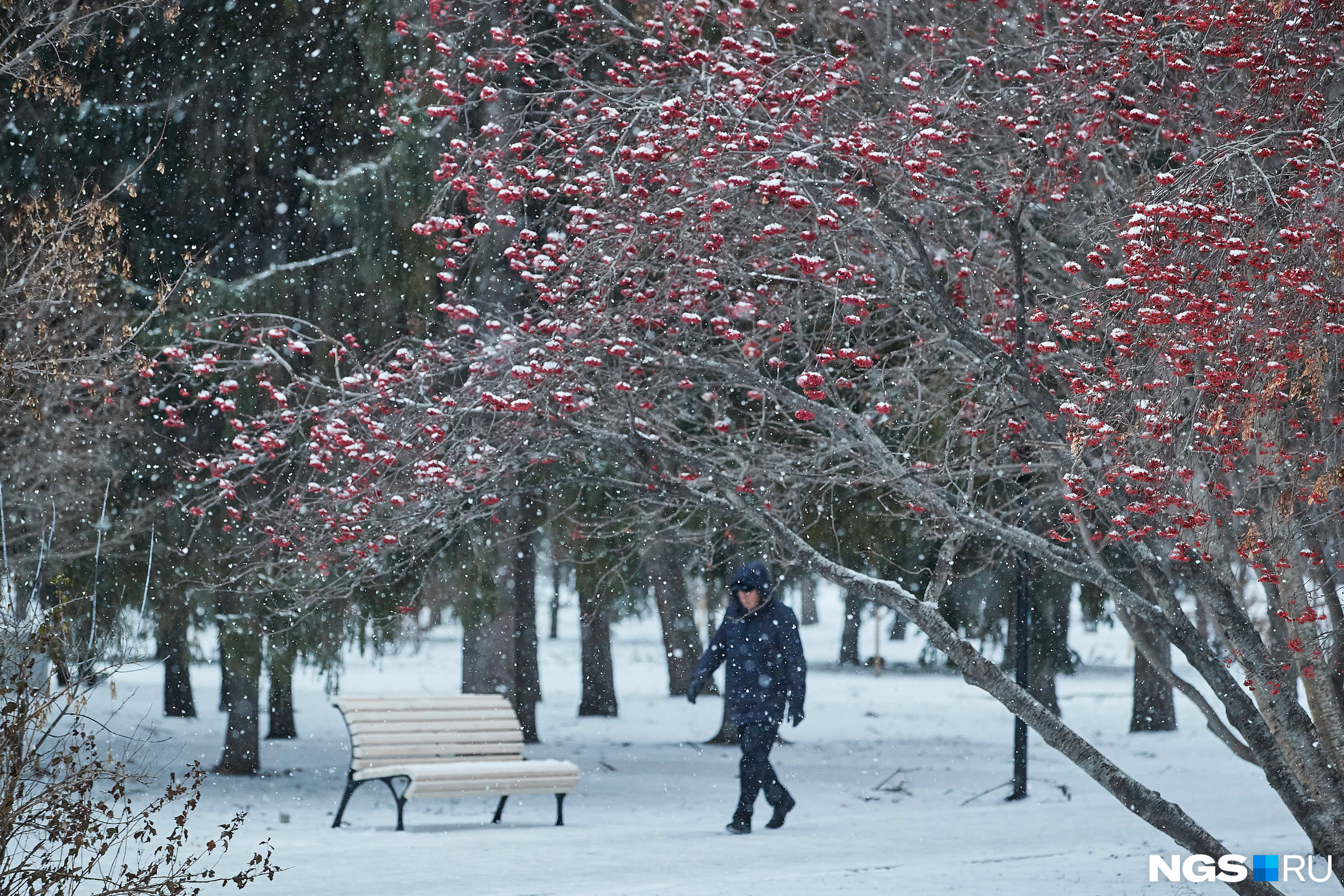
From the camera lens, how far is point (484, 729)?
9219 millimetres

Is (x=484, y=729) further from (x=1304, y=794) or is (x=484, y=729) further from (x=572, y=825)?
(x=1304, y=794)

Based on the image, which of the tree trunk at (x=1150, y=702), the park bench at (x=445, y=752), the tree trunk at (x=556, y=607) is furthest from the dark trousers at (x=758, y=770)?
the tree trunk at (x=556, y=607)

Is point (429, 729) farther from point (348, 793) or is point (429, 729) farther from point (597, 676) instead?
point (597, 676)

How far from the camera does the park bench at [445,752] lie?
328 inches

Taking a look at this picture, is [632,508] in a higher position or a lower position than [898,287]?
lower

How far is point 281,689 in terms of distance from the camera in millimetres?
13789

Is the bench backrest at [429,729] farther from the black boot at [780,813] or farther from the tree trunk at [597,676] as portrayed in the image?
the tree trunk at [597,676]

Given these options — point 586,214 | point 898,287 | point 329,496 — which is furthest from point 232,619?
point 898,287

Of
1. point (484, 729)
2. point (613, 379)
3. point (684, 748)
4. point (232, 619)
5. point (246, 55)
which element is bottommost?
point (684, 748)

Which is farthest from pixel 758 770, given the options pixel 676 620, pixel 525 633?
pixel 676 620

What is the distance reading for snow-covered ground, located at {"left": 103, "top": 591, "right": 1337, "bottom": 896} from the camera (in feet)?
22.4

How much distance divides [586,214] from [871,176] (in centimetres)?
133

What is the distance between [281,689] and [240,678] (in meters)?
2.51

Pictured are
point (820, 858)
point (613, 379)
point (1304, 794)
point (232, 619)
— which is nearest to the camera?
point (1304, 794)
